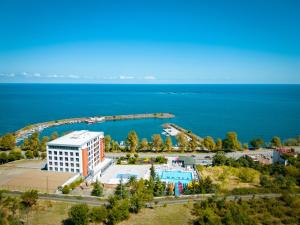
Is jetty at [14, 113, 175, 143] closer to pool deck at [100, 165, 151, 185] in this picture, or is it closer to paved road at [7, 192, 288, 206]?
pool deck at [100, 165, 151, 185]

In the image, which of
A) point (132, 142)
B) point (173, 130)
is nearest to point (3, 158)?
point (132, 142)

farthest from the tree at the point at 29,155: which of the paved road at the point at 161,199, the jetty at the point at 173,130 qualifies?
the jetty at the point at 173,130

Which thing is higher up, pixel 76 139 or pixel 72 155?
pixel 76 139

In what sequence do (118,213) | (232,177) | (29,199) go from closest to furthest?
(118,213), (29,199), (232,177)

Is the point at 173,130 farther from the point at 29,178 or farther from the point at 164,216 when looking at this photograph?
the point at 164,216

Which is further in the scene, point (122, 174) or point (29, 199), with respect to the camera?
point (122, 174)
